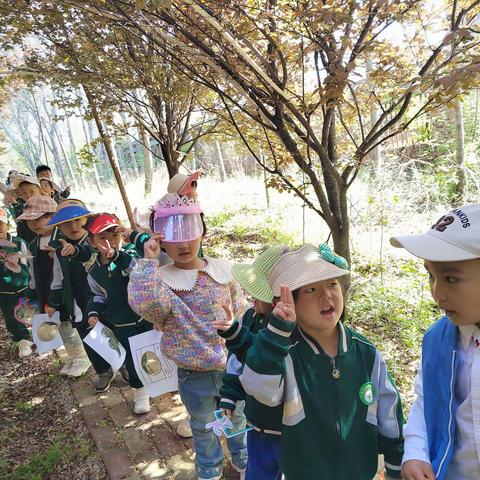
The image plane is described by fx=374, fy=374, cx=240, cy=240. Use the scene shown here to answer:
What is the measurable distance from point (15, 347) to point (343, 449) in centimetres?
428

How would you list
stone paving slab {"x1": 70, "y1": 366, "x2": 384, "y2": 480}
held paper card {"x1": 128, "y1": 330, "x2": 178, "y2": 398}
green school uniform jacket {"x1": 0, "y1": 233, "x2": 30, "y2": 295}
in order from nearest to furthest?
held paper card {"x1": 128, "y1": 330, "x2": 178, "y2": 398}
stone paving slab {"x1": 70, "y1": 366, "x2": 384, "y2": 480}
green school uniform jacket {"x1": 0, "y1": 233, "x2": 30, "y2": 295}

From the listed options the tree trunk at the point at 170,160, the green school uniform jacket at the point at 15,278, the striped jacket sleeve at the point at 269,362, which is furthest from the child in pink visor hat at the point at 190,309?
the tree trunk at the point at 170,160

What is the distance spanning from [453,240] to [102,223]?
2.21m

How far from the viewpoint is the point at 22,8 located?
11.9ft

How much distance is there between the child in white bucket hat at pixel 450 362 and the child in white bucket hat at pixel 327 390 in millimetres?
133

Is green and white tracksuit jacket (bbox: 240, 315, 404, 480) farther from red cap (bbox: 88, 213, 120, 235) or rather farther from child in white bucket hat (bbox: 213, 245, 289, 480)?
red cap (bbox: 88, 213, 120, 235)

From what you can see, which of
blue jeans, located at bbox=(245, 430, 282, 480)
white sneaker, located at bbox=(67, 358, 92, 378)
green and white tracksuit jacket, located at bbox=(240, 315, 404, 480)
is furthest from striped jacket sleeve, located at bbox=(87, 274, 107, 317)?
green and white tracksuit jacket, located at bbox=(240, 315, 404, 480)

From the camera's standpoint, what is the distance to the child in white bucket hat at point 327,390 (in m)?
1.36

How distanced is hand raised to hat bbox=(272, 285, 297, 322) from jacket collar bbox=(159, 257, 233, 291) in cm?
92

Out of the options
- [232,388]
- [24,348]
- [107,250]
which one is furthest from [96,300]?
[24,348]

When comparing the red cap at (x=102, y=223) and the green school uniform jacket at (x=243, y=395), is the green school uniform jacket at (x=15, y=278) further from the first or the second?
the green school uniform jacket at (x=243, y=395)

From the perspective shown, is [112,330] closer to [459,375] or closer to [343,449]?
[343,449]

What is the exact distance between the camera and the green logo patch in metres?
1.40

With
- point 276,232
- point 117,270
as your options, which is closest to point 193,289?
point 117,270
